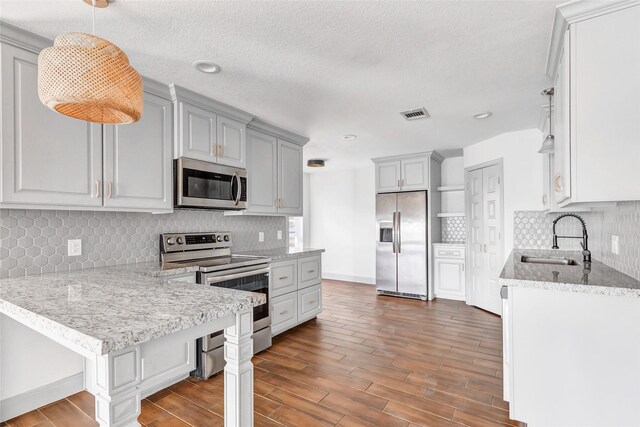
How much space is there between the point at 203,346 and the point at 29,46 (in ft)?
7.40

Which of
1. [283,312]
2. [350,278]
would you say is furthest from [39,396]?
[350,278]

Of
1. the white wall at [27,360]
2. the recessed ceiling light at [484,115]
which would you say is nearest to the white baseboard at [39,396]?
the white wall at [27,360]

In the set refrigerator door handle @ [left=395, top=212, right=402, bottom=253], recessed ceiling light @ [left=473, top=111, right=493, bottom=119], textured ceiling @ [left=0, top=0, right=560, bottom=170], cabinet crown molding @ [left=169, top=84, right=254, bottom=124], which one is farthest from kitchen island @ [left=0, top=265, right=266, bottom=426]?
refrigerator door handle @ [left=395, top=212, right=402, bottom=253]

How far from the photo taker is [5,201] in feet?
5.99

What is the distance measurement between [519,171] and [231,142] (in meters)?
3.41

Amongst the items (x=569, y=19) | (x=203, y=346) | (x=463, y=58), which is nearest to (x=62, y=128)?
(x=203, y=346)

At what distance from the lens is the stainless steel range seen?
8.51ft

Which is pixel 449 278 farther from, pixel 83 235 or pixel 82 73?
pixel 82 73

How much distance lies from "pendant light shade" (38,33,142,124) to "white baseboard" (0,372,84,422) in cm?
196

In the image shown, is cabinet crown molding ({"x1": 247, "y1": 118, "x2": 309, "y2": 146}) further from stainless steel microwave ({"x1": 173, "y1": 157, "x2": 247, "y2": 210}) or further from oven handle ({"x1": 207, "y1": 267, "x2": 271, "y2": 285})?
oven handle ({"x1": 207, "y1": 267, "x2": 271, "y2": 285})

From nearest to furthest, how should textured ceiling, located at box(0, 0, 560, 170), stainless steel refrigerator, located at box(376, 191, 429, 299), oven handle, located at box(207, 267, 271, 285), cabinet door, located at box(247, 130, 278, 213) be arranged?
textured ceiling, located at box(0, 0, 560, 170) → oven handle, located at box(207, 267, 271, 285) → cabinet door, located at box(247, 130, 278, 213) → stainless steel refrigerator, located at box(376, 191, 429, 299)

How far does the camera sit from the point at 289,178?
4055 millimetres

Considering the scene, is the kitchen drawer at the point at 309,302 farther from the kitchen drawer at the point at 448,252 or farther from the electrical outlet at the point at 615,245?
the electrical outlet at the point at 615,245

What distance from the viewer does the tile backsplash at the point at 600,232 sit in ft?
6.13
